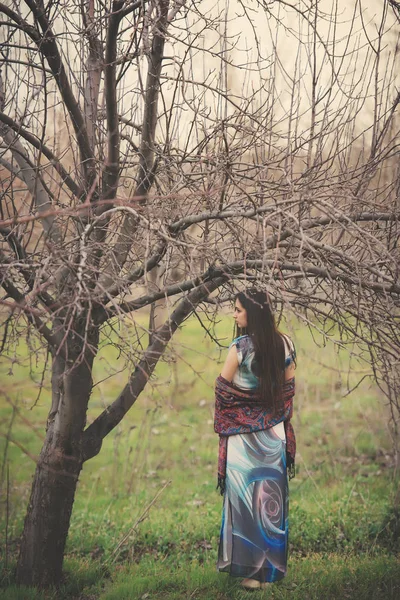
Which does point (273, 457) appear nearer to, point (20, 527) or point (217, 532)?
point (217, 532)

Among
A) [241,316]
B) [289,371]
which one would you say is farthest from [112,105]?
[289,371]

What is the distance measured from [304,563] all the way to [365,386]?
573 cm

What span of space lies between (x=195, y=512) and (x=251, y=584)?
2.38 m

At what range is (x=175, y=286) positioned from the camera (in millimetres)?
3650

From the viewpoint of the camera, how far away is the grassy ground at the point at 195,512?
412 cm

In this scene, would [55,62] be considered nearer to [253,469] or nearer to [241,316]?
[241,316]

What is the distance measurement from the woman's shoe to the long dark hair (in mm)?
1223

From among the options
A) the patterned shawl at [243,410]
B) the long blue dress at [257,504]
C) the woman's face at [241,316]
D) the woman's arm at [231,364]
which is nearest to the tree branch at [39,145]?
the woman's face at [241,316]

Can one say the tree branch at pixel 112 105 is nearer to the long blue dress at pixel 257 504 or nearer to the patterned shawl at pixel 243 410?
the patterned shawl at pixel 243 410

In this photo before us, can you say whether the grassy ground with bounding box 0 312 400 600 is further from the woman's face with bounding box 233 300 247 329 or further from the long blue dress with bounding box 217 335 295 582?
the woman's face with bounding box 233 300 247 329

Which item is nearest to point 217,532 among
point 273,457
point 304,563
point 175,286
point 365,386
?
point 304,563

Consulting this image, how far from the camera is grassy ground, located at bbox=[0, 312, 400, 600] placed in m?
4.12

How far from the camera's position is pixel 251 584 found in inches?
155

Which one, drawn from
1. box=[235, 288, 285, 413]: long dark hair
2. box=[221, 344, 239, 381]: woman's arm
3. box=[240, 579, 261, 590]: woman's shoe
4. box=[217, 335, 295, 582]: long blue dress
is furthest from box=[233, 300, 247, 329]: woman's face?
box=[240, 579, 261, 590]: woman's shoe
